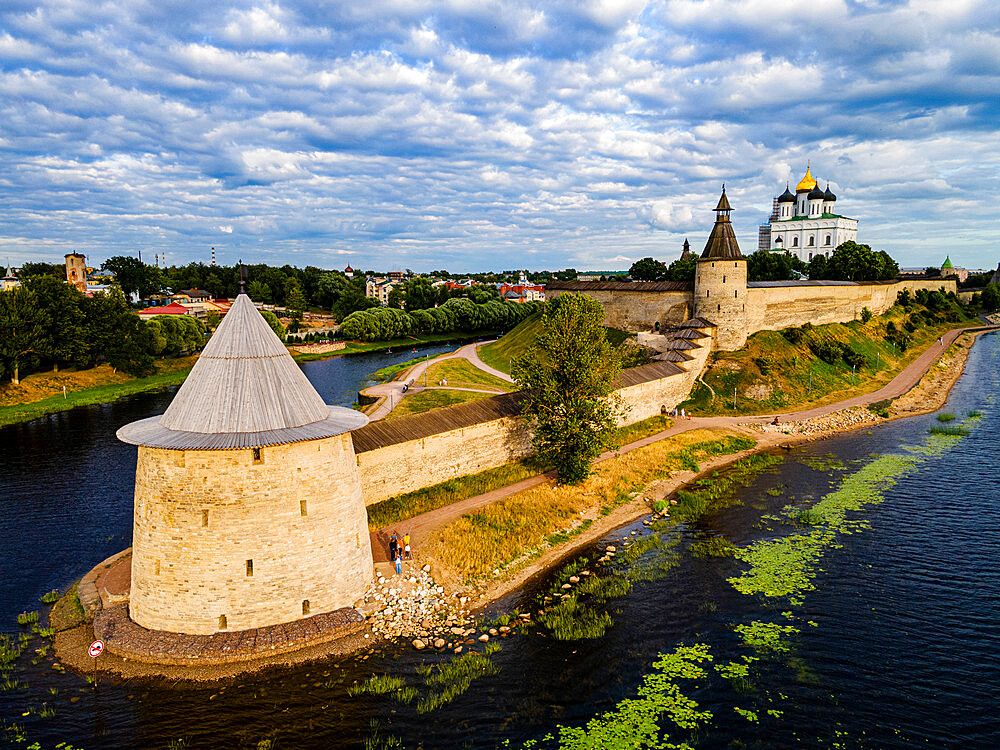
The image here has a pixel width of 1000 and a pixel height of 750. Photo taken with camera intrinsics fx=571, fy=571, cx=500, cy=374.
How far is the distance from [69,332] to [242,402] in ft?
153

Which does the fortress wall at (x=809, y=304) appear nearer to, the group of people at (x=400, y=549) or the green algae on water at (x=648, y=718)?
the group of people at (x=400, y=549)

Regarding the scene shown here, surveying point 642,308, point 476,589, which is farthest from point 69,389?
point 642,308

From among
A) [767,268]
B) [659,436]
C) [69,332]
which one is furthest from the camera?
[767,268]

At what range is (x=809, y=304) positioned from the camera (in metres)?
50.7

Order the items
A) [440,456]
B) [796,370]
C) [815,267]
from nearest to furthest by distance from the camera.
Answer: [440,456], [796,370], [815,267]

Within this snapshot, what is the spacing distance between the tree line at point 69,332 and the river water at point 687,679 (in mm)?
30938

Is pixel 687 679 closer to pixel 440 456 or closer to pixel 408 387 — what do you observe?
pixel 440 456

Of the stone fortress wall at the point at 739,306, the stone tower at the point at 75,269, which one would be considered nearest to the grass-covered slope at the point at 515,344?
the stone fortress wall at the point at 739,306

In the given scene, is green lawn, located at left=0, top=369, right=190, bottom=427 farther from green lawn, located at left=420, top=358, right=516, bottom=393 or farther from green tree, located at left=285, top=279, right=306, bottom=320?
green tree, located at left=285, top=279, right=306, bottom=320

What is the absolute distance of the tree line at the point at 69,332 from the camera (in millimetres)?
46438

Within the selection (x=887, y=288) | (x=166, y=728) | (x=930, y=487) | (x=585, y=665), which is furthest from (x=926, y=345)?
(x=166, y=728)

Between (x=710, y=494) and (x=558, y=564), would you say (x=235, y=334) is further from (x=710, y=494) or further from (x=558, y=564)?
(x=710, y=494)

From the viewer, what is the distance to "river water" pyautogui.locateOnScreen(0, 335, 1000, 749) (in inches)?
493

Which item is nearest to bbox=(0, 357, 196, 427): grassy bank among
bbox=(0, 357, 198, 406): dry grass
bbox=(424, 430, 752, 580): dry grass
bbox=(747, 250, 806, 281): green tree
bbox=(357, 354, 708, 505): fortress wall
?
bbox=(0, 357, 198, 406): dry grass
